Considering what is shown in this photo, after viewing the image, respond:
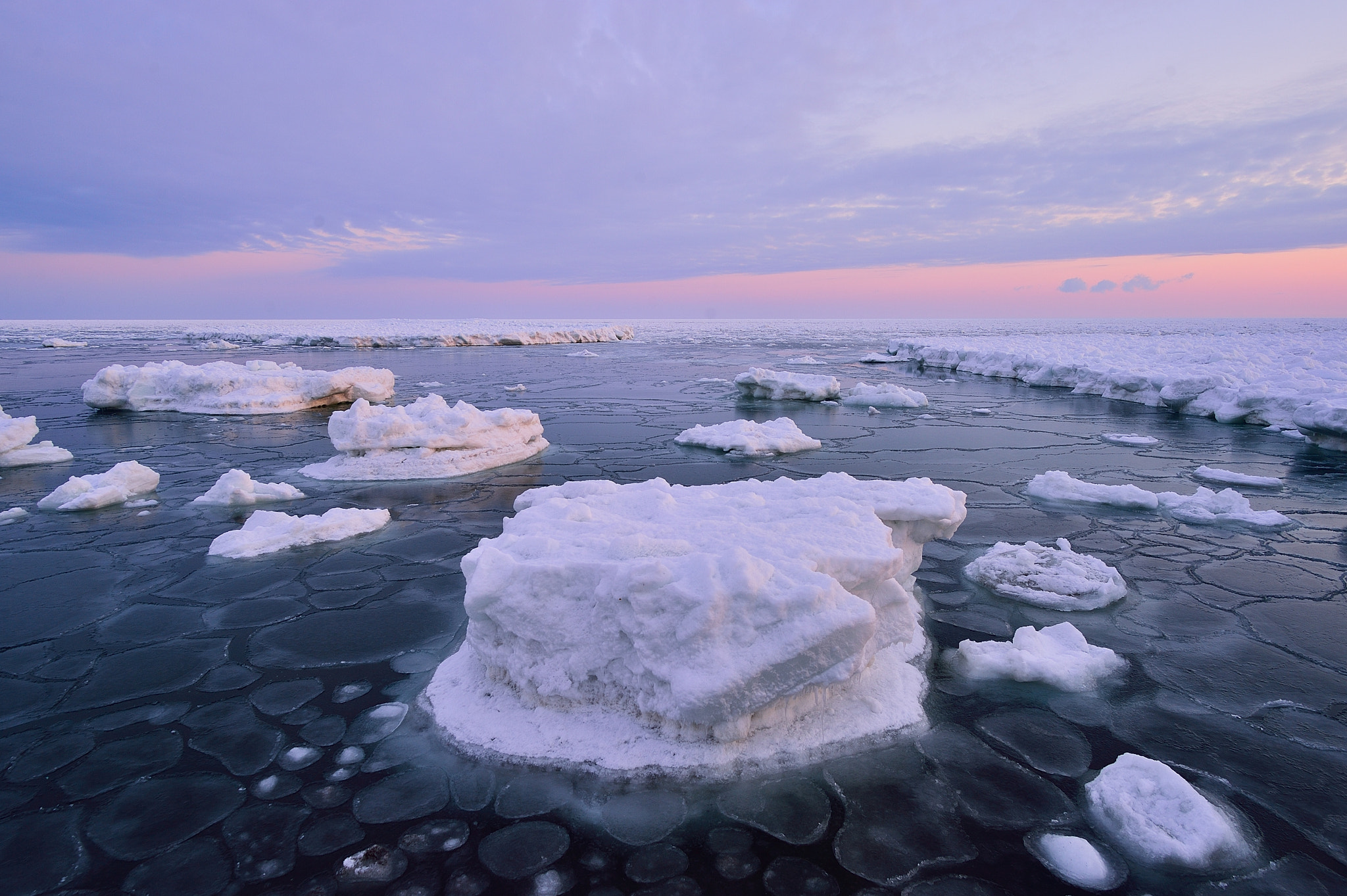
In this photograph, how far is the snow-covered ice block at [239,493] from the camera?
22.8 feet

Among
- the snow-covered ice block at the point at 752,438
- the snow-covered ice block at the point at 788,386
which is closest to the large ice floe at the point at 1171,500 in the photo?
the snow-covered ice block at the point at 752,438

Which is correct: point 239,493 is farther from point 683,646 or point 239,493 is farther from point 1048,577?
Answer: point 1048,577

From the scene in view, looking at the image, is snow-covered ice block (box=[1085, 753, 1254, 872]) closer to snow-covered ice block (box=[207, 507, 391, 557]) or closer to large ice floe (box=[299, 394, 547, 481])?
snow-covered ice block (box=[207, 507, 391, 557])

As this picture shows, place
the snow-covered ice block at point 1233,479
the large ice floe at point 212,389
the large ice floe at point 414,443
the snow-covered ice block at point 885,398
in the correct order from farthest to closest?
the snow-covered ice block at point 885,398, the large ice floe at point 212,389, the large ice floe at point 414,443, the snow-covered ice block at point 1233,479

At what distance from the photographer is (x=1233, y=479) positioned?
26.2 ft

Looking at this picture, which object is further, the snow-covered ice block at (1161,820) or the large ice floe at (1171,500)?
the large ice floe at (1171,500)

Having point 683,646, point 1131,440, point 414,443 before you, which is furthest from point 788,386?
point 683,646

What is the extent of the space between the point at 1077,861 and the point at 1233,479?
7.77m

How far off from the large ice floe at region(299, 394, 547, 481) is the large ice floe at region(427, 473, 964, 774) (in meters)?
5.13

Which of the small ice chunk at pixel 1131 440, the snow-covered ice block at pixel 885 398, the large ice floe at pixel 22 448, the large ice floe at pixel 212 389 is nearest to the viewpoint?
the large ice floe at pixel 22 448

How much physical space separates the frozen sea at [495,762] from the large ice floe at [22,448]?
126 inches

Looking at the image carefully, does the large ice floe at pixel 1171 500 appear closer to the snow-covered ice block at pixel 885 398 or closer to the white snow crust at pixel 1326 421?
the white snow crust at pixel 1326 421

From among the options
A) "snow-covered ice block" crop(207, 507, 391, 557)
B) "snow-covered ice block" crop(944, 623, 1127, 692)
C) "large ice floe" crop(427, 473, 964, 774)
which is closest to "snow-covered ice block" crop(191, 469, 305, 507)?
"snow-covered ice block" crop(207, 507, 391, 557)

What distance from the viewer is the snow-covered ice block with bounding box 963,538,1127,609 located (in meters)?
4.59
